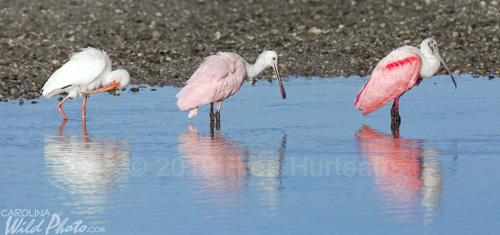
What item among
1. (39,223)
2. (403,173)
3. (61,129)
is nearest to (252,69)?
(61,129)

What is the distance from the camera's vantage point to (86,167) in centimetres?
885

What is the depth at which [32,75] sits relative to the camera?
52.0ft

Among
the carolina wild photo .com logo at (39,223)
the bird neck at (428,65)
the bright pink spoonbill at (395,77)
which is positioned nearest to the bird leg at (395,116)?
the bright pink spoonbill at (395,77)

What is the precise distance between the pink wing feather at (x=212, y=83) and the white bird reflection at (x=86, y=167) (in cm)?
143

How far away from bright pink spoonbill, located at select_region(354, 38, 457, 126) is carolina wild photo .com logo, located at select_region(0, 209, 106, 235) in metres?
5.71

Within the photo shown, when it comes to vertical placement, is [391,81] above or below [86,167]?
above

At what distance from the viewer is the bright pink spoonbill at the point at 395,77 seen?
11820 mm

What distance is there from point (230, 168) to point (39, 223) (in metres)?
2.39

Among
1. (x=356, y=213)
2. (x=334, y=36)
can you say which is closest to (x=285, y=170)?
(x=356, y=213)

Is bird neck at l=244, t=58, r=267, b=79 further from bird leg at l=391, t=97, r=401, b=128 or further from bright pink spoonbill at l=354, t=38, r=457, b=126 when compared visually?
bird leg at l=391, t=97, r=401, b=128

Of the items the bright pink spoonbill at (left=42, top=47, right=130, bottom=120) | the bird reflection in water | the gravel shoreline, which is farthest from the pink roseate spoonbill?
the gravel shoreline

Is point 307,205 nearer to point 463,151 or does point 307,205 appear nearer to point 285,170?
point 285,170

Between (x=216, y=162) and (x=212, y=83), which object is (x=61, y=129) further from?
(x=216, y=162)

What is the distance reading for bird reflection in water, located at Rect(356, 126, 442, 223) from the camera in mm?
7039
